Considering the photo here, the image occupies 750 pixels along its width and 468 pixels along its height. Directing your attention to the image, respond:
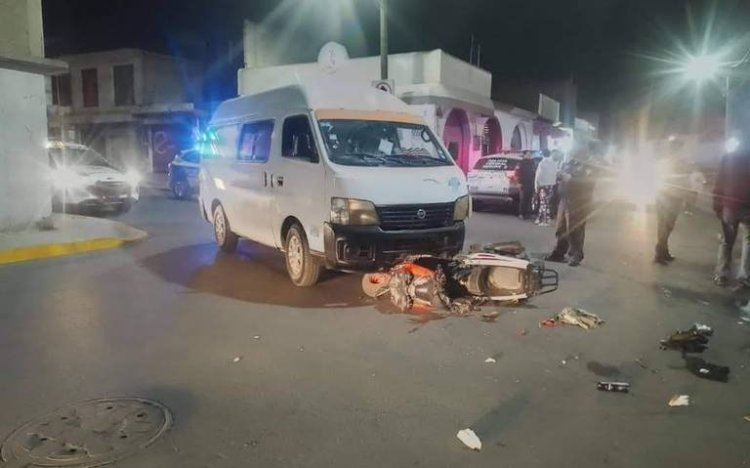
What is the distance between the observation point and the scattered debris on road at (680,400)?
4.02 metres

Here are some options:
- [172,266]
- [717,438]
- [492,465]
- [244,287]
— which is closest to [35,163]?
[172,266]

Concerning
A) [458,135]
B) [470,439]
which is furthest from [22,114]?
[458,135]

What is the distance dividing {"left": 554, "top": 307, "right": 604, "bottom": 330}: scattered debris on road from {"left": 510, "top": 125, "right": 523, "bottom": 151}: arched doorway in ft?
78.0

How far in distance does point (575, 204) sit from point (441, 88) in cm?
1123

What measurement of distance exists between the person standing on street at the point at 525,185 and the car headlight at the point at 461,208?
777 centimetres

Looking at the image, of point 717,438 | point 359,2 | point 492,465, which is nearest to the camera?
point 492,465

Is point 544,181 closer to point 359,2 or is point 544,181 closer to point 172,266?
point 172,266

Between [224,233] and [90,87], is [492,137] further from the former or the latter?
[90,87]

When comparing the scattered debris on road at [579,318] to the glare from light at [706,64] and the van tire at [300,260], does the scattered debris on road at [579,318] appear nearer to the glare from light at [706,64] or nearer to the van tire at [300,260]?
the van tire at [300,260]

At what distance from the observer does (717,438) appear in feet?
11.6

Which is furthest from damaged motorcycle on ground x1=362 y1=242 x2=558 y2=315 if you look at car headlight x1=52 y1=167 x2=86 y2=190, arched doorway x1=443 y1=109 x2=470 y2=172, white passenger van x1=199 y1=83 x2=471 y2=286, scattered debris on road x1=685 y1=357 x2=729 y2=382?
arched doorway x1=443 y1=109 x2=470 y2=172

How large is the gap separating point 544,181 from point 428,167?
7.30 meters

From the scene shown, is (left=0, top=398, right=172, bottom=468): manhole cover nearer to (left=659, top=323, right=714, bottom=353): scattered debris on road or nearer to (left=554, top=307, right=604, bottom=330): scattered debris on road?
(left=554, top=307, right=604, bottom=330): scattered debris on road

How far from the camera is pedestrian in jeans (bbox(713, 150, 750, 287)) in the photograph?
285 inches
